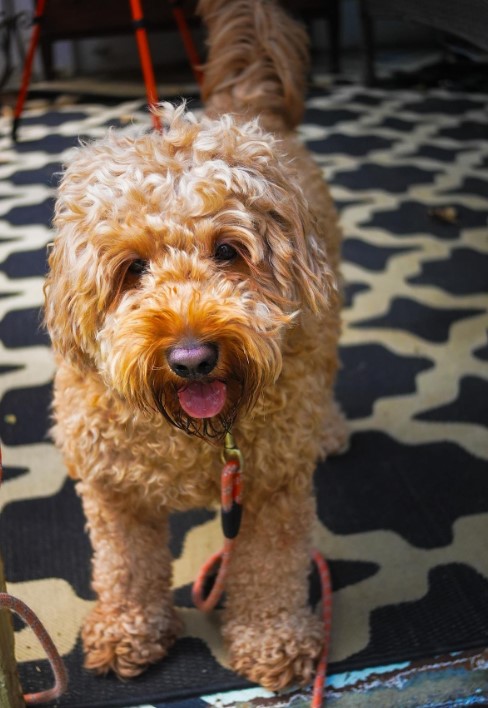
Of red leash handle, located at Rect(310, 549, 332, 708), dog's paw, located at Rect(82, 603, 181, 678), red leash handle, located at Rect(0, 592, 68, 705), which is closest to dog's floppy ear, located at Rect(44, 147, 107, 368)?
red leash handle, located at Rect(0, 592, 68, 705)

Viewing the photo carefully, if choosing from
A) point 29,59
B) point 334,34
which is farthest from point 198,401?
point 334,34

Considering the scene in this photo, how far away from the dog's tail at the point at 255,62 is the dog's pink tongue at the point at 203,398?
3.53 ft

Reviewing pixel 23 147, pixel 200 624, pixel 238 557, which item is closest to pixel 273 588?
pixel 238 557

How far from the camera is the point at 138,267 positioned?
1531mm

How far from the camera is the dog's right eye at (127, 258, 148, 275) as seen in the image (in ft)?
5.01

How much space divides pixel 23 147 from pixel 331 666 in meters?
4.08

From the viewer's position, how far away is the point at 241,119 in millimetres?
1892

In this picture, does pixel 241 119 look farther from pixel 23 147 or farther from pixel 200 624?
pixel 23 147

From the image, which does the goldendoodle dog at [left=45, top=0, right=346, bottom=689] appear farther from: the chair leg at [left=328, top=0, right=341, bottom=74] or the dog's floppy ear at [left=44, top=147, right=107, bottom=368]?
the chair leg at [left=328, top=0, right=341, bottom=74]

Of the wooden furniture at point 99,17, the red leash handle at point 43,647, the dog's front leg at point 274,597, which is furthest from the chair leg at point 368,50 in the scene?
the red leash handle at point 43,647

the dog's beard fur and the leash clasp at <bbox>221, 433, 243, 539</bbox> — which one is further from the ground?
the dog's beard fur

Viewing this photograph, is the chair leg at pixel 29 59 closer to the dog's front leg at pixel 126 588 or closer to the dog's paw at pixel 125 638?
the dog's front leg at pixel 126 588

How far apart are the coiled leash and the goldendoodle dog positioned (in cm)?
4

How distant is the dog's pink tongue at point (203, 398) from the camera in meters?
1.46
